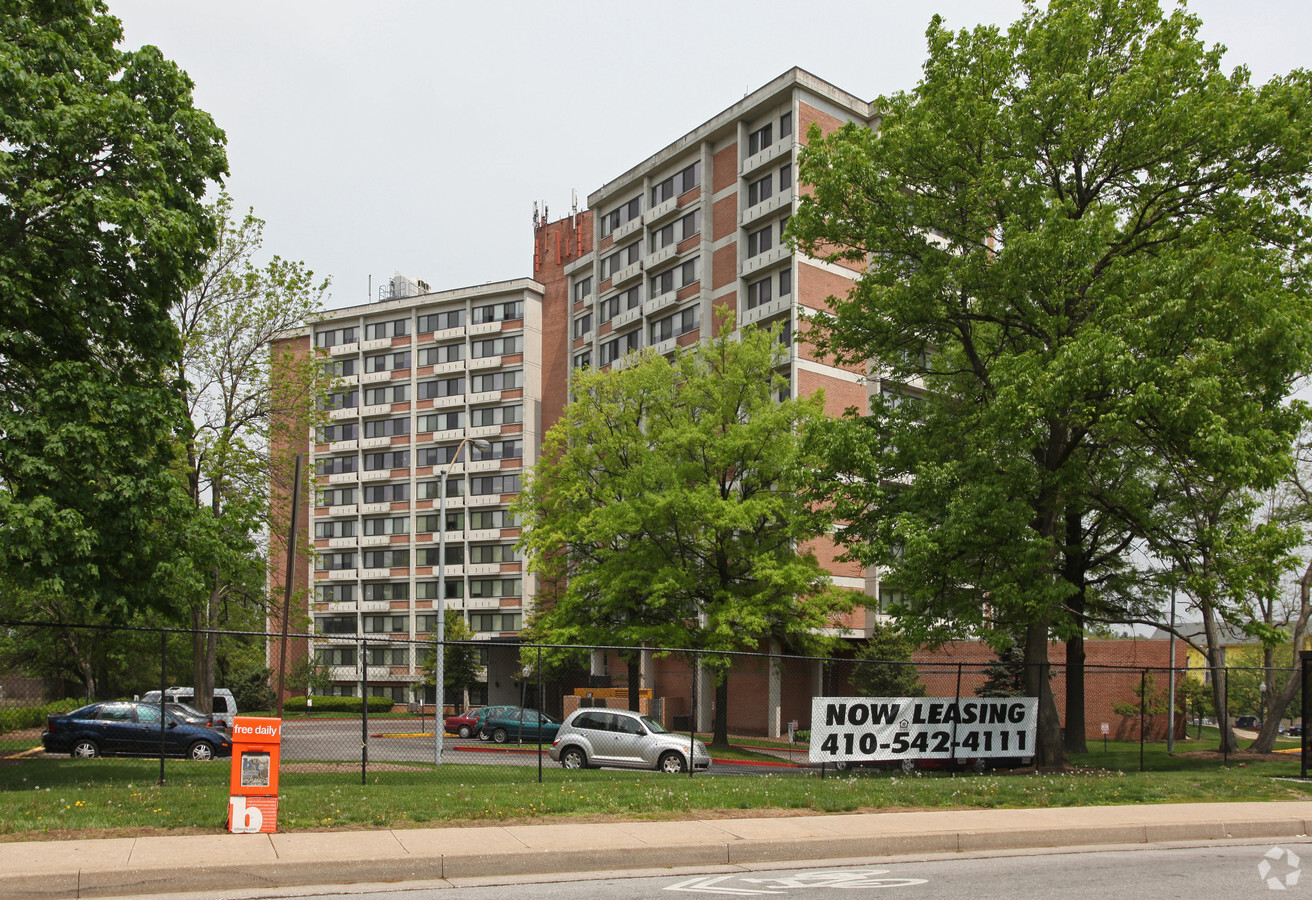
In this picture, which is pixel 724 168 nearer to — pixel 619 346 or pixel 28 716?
pixel 619 346

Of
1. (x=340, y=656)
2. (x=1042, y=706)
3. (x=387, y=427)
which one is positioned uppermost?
(x=387, y=427)

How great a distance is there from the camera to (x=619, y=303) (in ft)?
201

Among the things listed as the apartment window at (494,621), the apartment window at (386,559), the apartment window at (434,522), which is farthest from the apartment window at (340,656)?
the apartment window at (434,522)

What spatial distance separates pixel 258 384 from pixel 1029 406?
76.0 ft

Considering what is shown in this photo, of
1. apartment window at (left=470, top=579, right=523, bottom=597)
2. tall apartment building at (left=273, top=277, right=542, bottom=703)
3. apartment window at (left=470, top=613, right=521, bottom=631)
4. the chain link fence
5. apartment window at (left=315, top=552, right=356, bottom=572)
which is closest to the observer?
the chain link fence

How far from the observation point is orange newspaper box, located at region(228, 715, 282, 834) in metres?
10.9

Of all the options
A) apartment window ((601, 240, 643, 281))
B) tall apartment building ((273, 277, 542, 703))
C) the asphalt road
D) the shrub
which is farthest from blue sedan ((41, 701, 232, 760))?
tall apartment building ((273, 277, 542, 703))

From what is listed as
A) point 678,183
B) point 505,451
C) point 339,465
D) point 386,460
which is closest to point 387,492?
point 386,460

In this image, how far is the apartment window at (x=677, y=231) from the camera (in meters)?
53.9

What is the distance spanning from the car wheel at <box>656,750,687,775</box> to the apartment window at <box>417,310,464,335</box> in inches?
2299

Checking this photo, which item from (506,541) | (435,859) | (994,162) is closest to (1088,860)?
(435,859)

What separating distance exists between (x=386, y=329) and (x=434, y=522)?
1662 centimetres

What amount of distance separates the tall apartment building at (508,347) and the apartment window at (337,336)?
12 cm

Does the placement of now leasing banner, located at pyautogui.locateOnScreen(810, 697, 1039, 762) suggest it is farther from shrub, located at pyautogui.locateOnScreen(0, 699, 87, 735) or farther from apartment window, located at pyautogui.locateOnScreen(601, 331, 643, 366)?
apartment window, located at pyautogui.locateOnScreen(601, 331, 643, 366)
